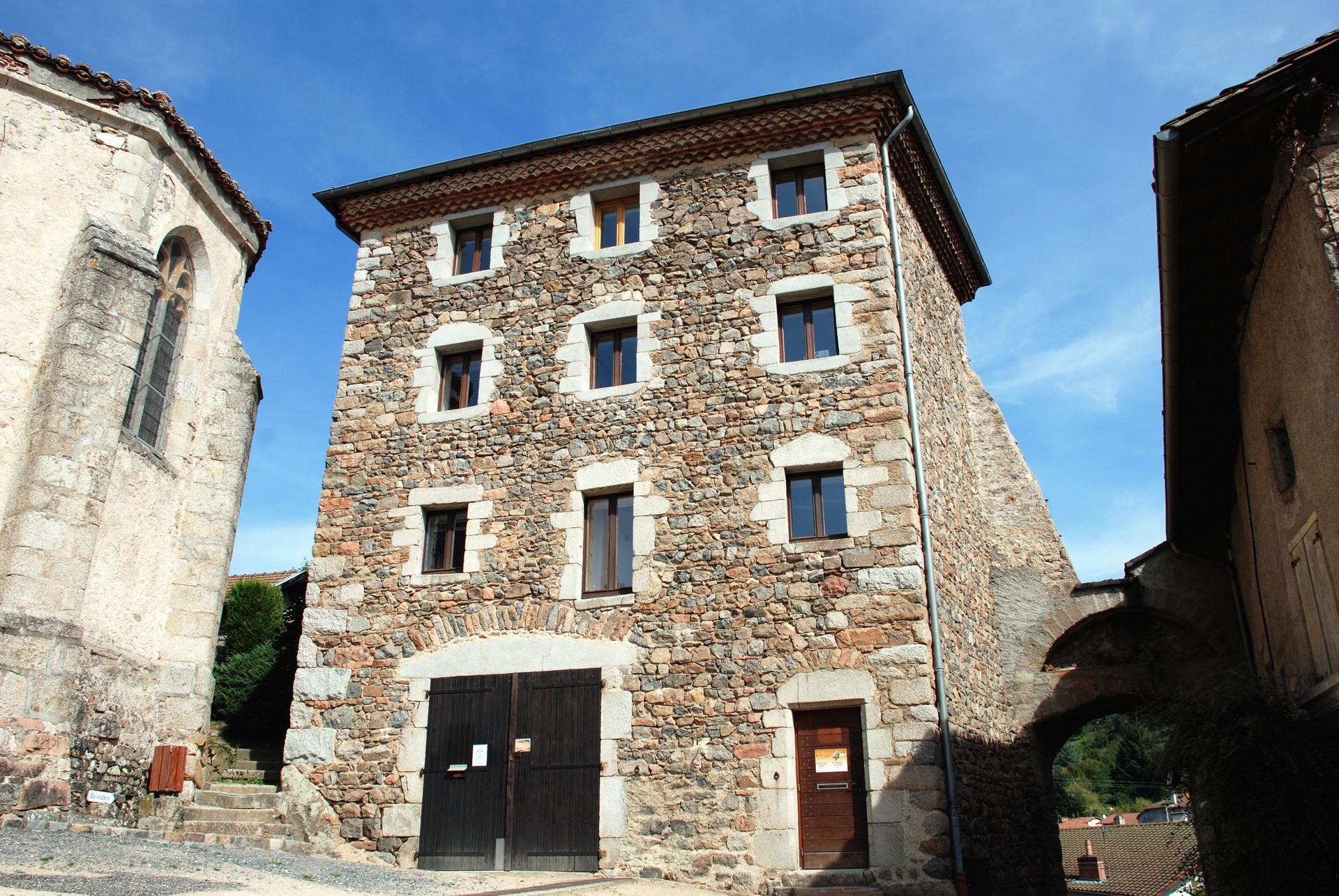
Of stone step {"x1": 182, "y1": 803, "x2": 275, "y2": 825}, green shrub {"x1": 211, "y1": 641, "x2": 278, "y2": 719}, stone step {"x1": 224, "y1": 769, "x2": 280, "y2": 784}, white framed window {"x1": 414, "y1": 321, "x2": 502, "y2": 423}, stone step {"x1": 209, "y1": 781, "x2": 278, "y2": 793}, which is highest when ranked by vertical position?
white framed window {"x1": 414, "y1": 321, "x2": 502, "y2": 423}

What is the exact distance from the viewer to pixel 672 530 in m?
10.3

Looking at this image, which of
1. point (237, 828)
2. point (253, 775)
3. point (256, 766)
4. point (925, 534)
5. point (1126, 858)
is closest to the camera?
point (925, 534)

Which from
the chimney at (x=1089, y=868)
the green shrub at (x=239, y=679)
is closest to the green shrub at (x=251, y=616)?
the green shrub at (x=239, y=679)

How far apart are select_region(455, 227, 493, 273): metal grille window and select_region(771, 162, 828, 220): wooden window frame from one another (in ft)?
11.6

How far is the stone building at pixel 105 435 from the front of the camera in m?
9.31

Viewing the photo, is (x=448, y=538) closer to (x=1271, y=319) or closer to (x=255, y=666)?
(x=255, y=666)

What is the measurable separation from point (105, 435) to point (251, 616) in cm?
489

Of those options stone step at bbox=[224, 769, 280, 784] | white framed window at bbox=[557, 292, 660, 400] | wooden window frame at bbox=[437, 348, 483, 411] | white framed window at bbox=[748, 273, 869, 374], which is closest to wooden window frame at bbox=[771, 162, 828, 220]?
white framed window at bbox=[748, 273, 869, 374]

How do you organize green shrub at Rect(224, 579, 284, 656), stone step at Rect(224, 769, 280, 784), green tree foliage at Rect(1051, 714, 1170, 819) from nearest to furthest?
1. stone step at Rect(224, 769, 280, 784)
2. green shrub at Rect(224, 579, 284, 656)
3. green tree foliage at Rect(1051, 714, 1170, 819)

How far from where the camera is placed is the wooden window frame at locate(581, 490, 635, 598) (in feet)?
34.1

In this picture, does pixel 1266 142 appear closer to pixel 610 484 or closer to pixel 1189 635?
pixel 610 484

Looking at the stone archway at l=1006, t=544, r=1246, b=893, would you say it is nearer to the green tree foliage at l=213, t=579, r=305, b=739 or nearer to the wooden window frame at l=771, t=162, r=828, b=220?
the wooden window frame at l=771, t=162, r=828, b=220

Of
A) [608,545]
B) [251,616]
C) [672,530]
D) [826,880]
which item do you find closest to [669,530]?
[672,530]

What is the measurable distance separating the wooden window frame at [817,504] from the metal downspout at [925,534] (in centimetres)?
74
